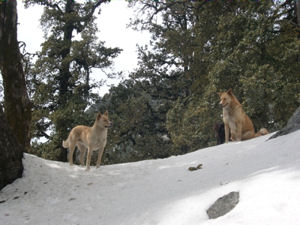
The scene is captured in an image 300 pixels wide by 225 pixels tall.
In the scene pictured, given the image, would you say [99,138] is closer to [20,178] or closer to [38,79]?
[20,178]

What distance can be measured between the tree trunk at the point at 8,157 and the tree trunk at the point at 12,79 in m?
1.36

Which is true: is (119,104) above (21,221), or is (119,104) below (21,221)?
above

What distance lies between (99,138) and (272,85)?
8016mm

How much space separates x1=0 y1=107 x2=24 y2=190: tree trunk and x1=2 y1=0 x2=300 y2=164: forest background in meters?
1.65

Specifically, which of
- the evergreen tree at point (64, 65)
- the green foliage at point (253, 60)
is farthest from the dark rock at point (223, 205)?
the evergreen tree at point (64, 65)

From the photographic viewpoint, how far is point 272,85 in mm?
13609

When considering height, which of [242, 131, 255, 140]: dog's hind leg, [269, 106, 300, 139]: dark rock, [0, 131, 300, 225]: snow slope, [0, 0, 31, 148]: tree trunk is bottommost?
[0, 131, 300, 225]: snow slope

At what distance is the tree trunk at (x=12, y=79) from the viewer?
31.2 feet

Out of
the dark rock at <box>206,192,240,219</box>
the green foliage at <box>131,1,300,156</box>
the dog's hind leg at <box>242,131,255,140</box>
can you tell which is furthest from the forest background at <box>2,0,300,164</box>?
the dark rock at <box>206,192,240,219</box>

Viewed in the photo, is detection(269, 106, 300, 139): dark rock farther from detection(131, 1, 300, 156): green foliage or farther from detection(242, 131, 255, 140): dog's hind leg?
detection(131, 1, 300, 156): green foliage

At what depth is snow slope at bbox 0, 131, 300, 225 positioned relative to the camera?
3.86 metres

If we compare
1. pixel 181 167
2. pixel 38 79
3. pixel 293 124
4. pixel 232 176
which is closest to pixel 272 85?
pixel 293 124

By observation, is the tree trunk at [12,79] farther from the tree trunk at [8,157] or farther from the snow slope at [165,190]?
the tree trunk at [8,157]

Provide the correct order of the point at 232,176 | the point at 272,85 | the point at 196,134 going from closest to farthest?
1. the point at 232,176
2. the point at 272,85
3. the point at 196,134
